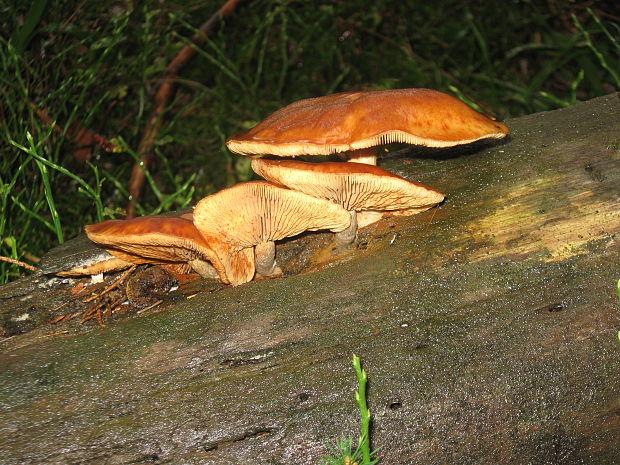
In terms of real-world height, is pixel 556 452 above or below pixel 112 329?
below

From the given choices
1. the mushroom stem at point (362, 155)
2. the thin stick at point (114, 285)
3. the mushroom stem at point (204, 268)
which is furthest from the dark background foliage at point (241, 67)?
the mushroom stem at point (362, 155)

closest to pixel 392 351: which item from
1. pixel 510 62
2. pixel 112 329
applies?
pixel 112 329

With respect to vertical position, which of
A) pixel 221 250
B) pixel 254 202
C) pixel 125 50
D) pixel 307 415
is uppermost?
pixel 125 50

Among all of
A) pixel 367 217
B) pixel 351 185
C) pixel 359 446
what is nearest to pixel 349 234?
pixel 367 217

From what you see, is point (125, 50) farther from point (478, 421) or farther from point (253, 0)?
point (478, 421)

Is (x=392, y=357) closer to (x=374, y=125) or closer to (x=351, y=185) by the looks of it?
(x=351, y=185)

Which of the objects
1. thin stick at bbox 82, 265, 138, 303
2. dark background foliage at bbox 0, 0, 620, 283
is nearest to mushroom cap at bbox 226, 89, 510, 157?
thin stick at bbox 82, 265, 138, 303
